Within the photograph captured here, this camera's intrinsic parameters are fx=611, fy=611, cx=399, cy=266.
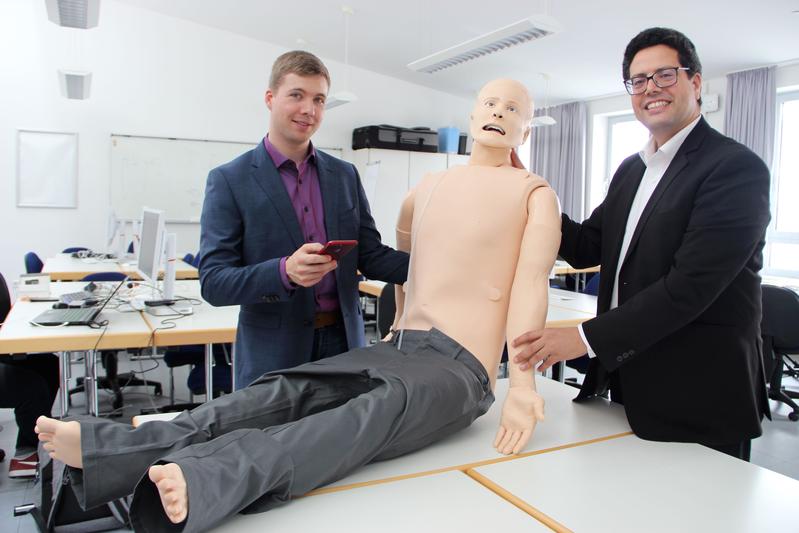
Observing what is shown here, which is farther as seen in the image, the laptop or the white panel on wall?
the white panel on wall

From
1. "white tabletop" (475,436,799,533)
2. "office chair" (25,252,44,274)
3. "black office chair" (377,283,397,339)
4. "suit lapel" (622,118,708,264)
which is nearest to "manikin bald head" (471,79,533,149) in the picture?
"suit lapel" (622,118,708,264)

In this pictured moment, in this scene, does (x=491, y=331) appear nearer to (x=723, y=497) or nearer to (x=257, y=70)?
(x=723, y=497)

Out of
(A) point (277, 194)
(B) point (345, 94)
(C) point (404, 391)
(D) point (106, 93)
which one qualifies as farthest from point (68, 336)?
(D) point (106, 93)

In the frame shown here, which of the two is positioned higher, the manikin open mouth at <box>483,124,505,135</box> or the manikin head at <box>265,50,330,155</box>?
the manikin head at <box>265,50,330,155</box>

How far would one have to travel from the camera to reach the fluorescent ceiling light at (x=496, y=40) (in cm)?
396

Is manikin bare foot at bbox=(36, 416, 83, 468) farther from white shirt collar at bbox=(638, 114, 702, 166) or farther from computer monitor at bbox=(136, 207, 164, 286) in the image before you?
computer monitor at bbox=(136, 207, 164, 286)

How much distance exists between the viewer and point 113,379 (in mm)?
4133

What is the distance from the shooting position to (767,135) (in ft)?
19.7

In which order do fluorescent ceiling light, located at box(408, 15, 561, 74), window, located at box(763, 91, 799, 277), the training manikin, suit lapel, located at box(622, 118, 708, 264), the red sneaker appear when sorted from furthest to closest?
1. window, located at box(763, 91, 799, 277)
2. fluorescent ceiling light, located at box(408, 15, 561, 74)
3. the red sneaker
4. suit lapel, located at box(622, 118, 708, 264)
5. the training manikin

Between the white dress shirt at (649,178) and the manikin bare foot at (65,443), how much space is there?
1312mm

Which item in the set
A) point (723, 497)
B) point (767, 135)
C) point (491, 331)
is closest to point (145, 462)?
point (491, 331)

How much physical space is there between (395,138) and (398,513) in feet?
24.8

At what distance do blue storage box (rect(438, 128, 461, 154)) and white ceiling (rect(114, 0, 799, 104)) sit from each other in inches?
25.2

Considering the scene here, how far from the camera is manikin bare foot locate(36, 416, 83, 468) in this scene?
112 centimetres
